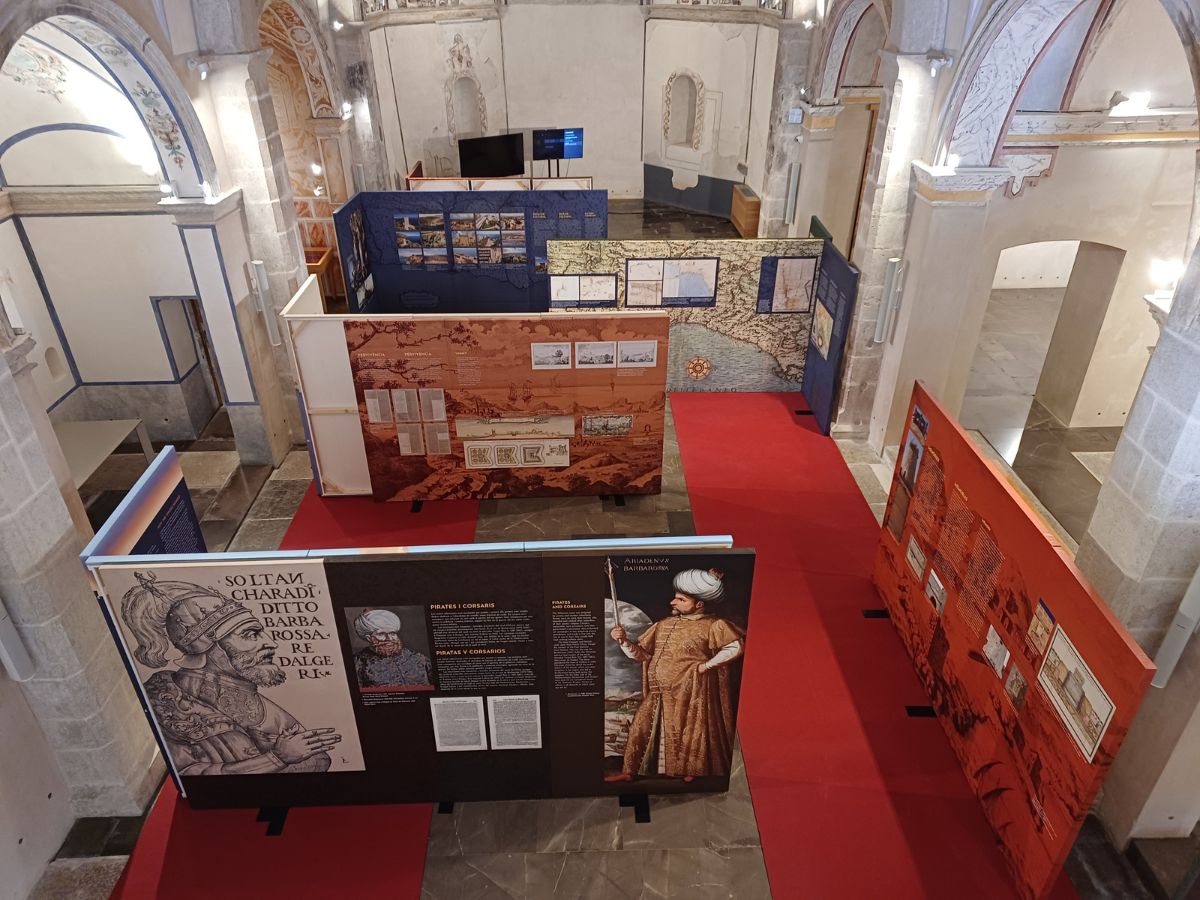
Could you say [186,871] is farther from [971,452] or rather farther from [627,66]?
[627,66]

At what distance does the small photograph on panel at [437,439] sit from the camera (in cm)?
789

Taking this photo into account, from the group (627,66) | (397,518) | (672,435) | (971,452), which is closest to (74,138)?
(397,518)

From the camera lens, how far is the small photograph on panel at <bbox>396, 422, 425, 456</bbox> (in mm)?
7871

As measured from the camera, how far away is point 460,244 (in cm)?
1108

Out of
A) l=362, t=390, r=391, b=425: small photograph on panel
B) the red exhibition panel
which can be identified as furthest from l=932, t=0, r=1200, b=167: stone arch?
l=362, t=390, r=391, b=425: small photograph on panel

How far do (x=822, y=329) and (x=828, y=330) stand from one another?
24 centimetres

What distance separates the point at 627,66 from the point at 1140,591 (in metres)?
14.7

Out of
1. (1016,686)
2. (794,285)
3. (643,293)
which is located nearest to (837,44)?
(794,285)

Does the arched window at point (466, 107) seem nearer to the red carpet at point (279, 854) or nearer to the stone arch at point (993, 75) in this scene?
the stone arch at point (993, 75)

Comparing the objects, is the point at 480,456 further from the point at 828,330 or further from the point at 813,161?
the point at 813,161

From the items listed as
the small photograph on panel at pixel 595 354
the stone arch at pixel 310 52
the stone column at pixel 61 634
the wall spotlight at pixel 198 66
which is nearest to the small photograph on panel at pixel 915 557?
the small photograph on panel at pixel 595 354

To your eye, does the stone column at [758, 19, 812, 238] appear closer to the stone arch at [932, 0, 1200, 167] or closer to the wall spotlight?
the stone arch at [932, 0, 1200, 167]

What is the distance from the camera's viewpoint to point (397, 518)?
8.06 m

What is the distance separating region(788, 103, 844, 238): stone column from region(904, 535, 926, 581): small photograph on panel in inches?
253
